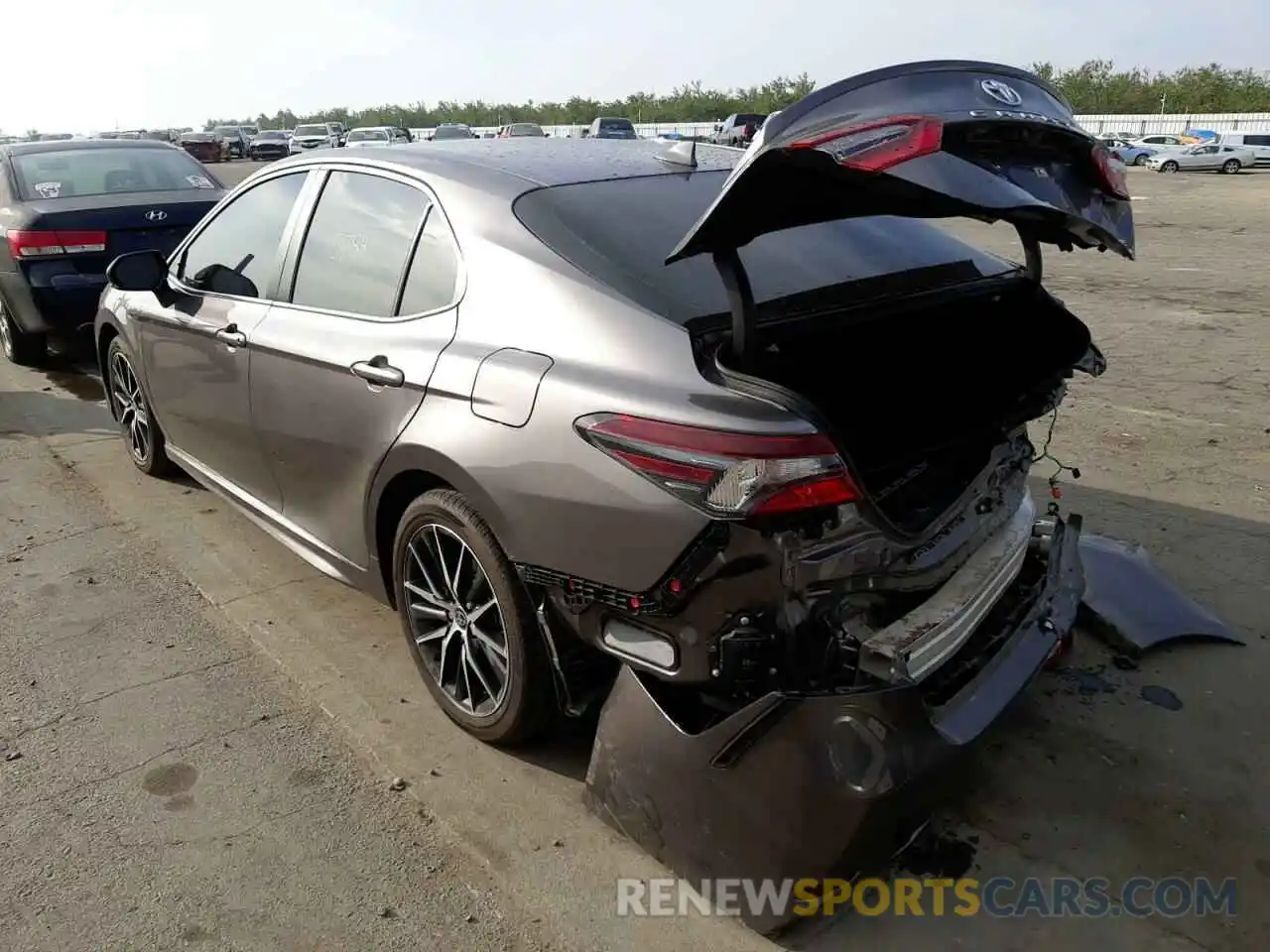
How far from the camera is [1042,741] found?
3.08 m

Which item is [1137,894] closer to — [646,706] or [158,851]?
[646,706]

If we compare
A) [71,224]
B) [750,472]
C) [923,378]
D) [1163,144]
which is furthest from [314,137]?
[750,472]

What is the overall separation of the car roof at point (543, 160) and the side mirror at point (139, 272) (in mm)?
1088

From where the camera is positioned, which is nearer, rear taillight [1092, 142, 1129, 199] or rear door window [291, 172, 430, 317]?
rear taillight [1092, 142, 1129, 199]

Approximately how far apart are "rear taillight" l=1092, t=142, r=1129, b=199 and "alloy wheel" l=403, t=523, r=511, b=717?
1.85 meters

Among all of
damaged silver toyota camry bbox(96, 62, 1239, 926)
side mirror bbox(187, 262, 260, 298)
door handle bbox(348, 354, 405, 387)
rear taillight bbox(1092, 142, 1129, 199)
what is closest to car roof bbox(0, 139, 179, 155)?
side mirror bbox(187, 262, 260, 298)

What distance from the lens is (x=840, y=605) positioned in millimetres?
2311

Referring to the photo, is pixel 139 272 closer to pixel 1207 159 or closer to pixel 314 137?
pixel 1207 159

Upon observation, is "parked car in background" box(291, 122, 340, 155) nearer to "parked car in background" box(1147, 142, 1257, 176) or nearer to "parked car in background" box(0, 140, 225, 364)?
"parked car in background" box(1147, 142, 1257, 176)

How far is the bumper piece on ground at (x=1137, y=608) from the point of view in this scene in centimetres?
356

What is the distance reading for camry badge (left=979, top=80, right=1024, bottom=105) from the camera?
7.02 feet

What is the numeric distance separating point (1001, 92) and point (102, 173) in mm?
7535

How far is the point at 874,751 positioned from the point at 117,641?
9.64 ft

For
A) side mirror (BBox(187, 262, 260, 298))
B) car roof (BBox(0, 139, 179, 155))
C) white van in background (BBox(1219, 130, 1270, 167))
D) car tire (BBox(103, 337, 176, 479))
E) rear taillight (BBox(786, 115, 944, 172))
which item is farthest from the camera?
white van in background (BBox(1219, 130, 1270, 167))
